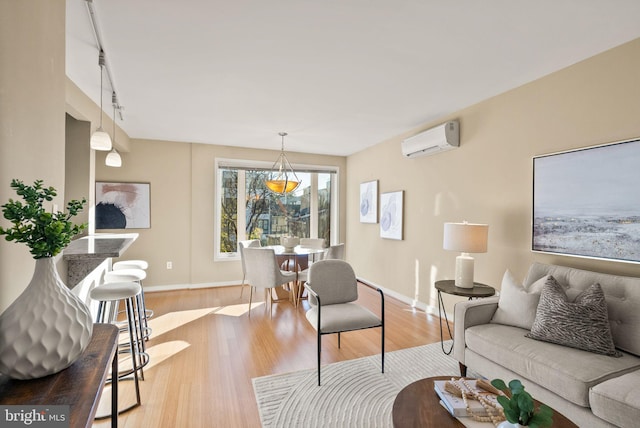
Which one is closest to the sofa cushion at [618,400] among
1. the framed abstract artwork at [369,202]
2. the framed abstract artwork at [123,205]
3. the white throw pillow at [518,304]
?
the white throw pillow at [518,304]

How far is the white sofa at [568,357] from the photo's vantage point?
5.21ft

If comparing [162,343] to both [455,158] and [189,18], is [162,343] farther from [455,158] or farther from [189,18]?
[455,158]

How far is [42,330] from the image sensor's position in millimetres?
877

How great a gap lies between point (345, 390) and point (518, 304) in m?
1.44

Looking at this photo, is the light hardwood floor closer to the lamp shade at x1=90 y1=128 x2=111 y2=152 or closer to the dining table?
the dining table

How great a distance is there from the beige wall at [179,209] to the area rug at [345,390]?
3344mm

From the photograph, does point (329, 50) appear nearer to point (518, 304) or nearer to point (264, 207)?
point (518, 304)

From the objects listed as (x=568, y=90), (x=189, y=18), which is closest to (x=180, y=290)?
(x=189, y=18)

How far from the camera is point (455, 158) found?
374 cm

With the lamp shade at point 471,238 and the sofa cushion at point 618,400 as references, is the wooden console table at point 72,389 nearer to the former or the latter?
the sofa cushion at point 618,400

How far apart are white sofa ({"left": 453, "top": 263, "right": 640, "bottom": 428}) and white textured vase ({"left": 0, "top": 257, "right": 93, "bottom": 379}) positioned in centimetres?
227

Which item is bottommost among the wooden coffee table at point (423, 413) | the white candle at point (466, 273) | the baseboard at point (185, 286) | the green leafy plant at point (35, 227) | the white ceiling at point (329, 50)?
the baseboard at point (185, 286)

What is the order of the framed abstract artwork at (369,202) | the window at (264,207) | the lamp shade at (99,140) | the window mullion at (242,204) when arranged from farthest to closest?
1. the window mullion at (242,204)
2. the window at (264,207)
3. the framed abstract artwork at (369,202)
4. the lamp shade at (99,140)

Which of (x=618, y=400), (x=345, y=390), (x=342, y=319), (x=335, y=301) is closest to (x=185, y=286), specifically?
(x=335, y=301)
